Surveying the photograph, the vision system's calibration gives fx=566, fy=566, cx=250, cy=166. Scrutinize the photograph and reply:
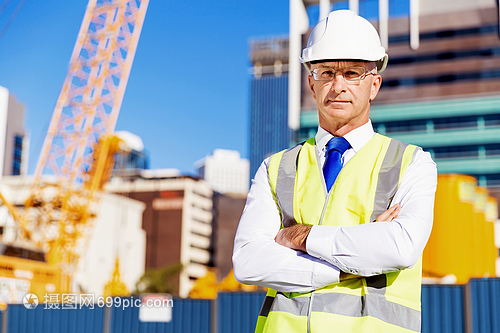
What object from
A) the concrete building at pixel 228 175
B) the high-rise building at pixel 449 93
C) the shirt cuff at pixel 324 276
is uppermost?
the concrete building at pixel 228 175

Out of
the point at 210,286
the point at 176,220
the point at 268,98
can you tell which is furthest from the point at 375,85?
the point at 268,98

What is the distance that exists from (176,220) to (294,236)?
98.1 metres

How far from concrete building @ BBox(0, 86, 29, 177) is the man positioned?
102608 mm

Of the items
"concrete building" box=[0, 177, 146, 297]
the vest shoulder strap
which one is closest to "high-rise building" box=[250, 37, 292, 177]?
"concrete building" box=[0, 177, 146, 297]

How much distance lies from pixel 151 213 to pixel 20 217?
57518 millimetres

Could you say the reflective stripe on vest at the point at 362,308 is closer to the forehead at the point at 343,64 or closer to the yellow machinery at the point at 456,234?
the forehead at the point at 343,64

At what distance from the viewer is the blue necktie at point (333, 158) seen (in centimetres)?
199

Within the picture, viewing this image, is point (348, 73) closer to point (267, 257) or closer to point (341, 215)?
point (341, 215)

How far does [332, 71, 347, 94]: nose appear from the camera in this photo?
6.67 feet

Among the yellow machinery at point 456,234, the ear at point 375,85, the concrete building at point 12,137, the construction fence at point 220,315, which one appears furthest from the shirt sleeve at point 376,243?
the concrete building at point 12,137

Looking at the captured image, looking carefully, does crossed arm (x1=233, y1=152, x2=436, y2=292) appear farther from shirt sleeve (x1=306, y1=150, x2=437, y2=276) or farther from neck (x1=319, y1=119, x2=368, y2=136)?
neck (x1=319, y1=119, x2=368, y2=136)

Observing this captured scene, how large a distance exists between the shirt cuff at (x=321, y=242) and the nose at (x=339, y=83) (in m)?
0.51

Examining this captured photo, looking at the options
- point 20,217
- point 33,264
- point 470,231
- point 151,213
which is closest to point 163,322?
point 470,231

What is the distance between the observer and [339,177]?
1943 mm
